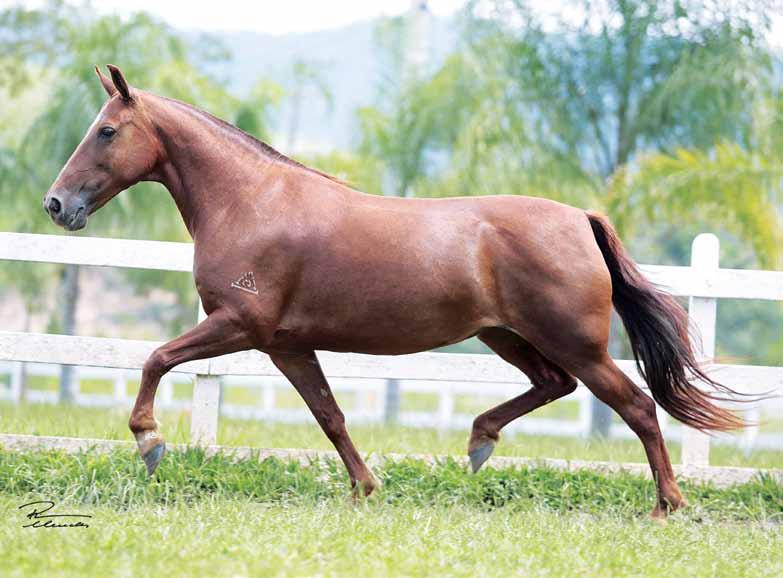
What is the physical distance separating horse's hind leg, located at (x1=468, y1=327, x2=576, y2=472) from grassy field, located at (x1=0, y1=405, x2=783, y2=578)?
316 mm

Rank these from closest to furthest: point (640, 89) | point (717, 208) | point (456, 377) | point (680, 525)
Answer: point (680, 525) < point (456, 377) < point (717, 208) < point (640, 89)

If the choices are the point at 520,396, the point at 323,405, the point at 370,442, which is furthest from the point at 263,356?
the point at 520,396

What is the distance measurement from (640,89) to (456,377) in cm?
730

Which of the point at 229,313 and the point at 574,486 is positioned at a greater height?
the point at 229,313

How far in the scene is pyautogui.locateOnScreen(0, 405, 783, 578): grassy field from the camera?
3924 millimetres

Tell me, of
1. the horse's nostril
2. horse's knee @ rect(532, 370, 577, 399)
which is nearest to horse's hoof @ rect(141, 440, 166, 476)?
the horse's nostril

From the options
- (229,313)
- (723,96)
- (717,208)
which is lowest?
(229,313)

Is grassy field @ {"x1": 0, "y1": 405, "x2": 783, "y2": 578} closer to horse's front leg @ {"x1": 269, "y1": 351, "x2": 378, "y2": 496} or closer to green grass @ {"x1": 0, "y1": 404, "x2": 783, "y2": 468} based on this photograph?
green grass @ {"x1": 0, "y1": 404, "x2": 783, "y2": 468}

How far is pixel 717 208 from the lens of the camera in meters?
11.8

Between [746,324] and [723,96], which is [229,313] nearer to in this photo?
[723,96]

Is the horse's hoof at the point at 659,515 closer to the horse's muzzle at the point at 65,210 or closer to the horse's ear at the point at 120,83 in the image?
the horse's muzzle at the point at 65,210

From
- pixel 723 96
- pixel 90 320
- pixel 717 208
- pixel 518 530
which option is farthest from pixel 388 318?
pixel 90 320

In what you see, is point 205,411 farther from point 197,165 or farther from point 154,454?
point 197,165

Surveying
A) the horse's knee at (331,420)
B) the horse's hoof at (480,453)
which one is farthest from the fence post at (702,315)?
the horse's knee at (331,420)
